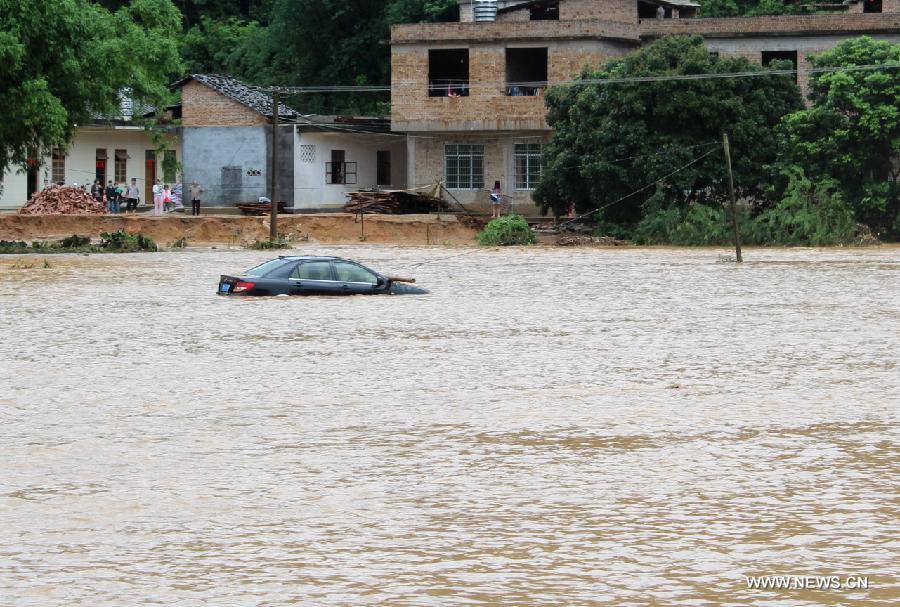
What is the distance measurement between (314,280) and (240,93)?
38280 millimetres

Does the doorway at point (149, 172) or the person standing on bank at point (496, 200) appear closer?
the person standing on bank at point (496, 200)

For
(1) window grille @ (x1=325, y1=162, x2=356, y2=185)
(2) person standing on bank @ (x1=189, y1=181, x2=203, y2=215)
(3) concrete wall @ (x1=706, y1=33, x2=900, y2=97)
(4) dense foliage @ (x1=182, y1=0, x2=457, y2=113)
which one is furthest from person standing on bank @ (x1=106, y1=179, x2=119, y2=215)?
(3) concrete wall @ (x1=706, y1=33, x2=900, y2=97)

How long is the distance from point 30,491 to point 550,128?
163 ft

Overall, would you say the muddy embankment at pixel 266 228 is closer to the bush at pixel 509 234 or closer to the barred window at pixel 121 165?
the bush at pixel 509 234

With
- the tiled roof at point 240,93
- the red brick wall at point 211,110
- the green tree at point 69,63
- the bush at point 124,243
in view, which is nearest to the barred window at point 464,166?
the tiled roof at point 240,93

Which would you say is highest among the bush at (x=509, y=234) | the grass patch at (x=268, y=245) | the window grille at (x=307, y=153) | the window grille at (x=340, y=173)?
the window grille at (x=307, y=153)

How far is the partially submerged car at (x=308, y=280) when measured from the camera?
31406mm

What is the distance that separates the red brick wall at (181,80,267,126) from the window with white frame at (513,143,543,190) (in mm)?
11807

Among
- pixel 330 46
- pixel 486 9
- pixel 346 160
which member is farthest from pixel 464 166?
pixel 330 46

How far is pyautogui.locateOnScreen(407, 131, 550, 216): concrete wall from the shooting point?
202 ft

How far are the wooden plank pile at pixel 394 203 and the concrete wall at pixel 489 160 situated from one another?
1420 mm

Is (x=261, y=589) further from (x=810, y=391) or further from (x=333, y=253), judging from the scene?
(x=333, y=253)

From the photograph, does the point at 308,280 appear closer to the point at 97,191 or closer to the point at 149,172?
the point at 97,191

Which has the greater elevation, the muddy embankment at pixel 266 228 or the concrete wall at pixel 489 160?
the concrete wall at pixel 489 160
